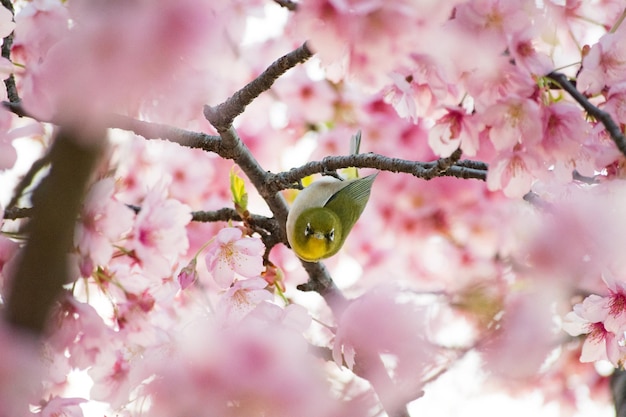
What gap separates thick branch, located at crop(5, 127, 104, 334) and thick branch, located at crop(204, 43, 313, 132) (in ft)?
2.23

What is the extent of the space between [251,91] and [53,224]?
0.88 metres

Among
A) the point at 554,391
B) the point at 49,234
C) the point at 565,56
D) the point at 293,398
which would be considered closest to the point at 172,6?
the point at 49,234

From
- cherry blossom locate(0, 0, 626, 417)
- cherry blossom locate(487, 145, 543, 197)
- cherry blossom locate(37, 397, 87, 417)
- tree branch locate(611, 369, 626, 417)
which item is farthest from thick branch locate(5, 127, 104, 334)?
tree branch locate(611, 369, 626, 417)

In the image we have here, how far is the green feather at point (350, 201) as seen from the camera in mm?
1797

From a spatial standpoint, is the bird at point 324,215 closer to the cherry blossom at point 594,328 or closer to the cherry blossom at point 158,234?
the cherry blossom at point 158,234

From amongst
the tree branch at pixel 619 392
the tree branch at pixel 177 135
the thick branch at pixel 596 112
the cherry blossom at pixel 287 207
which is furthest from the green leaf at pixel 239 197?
the tree branch at pixel 619 392

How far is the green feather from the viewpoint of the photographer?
1.80 metres

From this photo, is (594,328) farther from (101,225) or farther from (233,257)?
(101,225)

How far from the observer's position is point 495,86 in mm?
1303

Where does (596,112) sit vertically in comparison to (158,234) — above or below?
above

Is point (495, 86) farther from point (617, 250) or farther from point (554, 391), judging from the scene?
point (554, 391)

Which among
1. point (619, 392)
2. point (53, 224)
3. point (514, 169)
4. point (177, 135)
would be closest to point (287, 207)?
point (177, 135)

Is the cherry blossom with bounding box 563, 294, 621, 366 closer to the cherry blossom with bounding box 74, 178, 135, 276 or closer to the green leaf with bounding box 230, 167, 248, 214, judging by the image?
the green leaf with bounding box 230, 167, 248, 214

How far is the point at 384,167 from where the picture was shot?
4.19 ft
